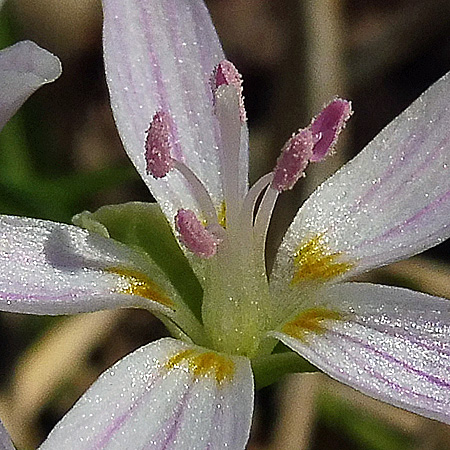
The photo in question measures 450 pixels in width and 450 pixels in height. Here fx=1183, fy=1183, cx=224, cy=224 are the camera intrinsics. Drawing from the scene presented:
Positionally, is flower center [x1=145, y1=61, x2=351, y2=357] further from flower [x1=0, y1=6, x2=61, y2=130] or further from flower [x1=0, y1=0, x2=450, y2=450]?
flower [x1=0, y1=6, x2=61, y2=130]

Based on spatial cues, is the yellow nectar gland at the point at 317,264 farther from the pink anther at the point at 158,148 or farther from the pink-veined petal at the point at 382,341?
the pink anther at the point at 158,148

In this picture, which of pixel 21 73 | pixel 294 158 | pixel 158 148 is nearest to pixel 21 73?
pixel 21 73

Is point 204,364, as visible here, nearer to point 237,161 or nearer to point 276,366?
point 276,366

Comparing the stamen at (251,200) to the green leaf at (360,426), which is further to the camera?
the green leaf at (360,426)

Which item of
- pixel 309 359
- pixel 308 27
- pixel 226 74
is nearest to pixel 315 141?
pixel 226 74

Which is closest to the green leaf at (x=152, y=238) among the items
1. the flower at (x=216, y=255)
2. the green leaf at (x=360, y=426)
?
the flower at (x=216, y=255)
